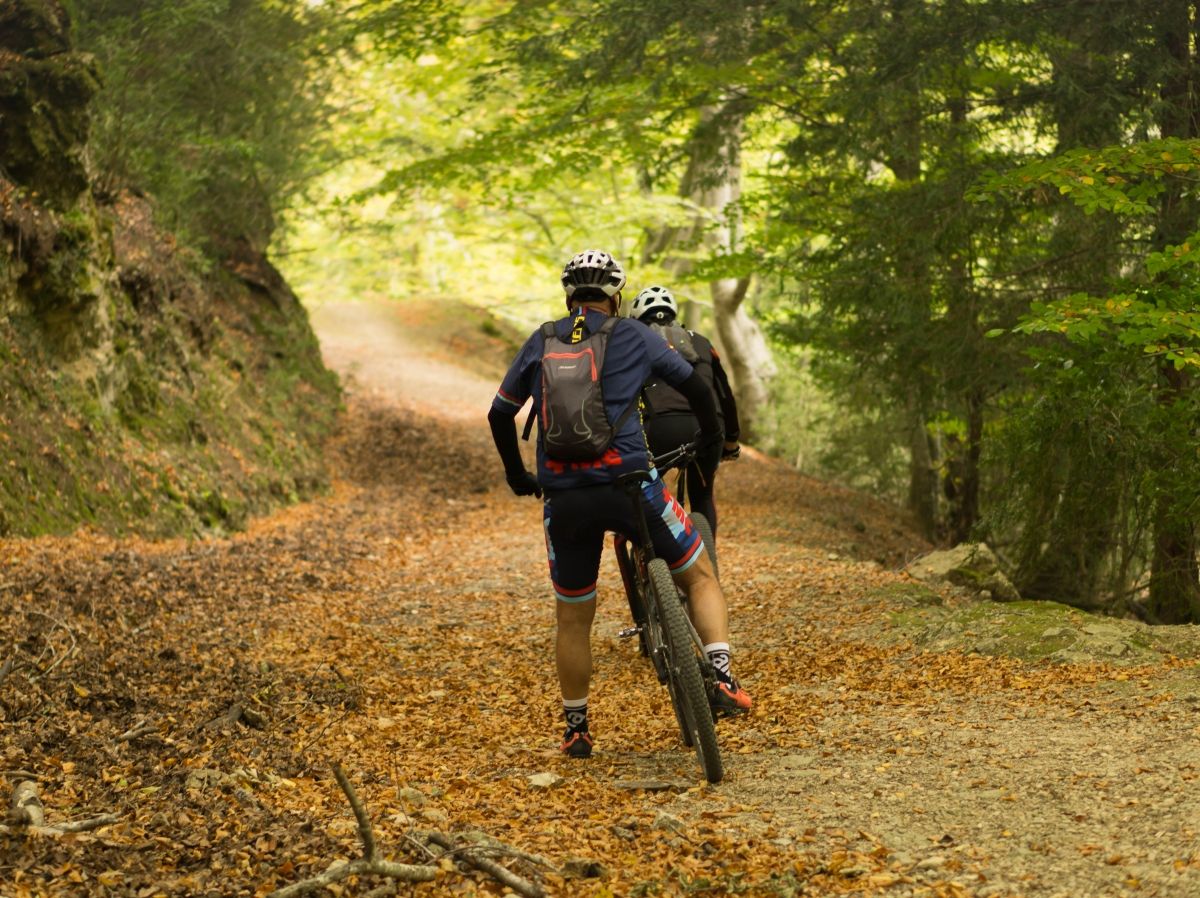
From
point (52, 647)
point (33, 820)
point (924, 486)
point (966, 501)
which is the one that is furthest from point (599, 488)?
point (924, 486)

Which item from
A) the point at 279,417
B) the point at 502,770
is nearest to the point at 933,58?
the point at 502,770

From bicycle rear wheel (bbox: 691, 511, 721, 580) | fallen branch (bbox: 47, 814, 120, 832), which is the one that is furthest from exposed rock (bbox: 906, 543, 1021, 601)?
fallen branch (bbox: 47, 814, 120, 832)

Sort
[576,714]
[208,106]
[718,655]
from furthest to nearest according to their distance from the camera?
[208,106] < [576,714] < [718,655]

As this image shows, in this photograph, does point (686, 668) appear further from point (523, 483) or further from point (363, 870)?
point (363, 870)

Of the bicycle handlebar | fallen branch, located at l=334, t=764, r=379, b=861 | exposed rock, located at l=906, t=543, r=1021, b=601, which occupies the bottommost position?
exposed rock, located at l=906, t=543, r=1021, b=601

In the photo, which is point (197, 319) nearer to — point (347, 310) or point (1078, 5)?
point (1078, 5)

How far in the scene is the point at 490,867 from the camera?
11.8 ft

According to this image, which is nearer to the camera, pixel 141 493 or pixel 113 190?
pixel 141 493

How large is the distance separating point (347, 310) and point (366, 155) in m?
15.9

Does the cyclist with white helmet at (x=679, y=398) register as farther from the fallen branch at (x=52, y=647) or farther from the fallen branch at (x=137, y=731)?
the fallen branch at (x=52, y=647)

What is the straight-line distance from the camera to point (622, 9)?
1162cm

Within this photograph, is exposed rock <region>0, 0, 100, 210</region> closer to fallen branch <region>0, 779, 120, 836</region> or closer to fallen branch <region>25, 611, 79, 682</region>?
fallen branch <region>25, 611, 79, 682</region>

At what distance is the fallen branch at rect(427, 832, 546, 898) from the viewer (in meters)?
3.49

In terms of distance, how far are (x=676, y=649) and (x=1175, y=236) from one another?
20.9ft
